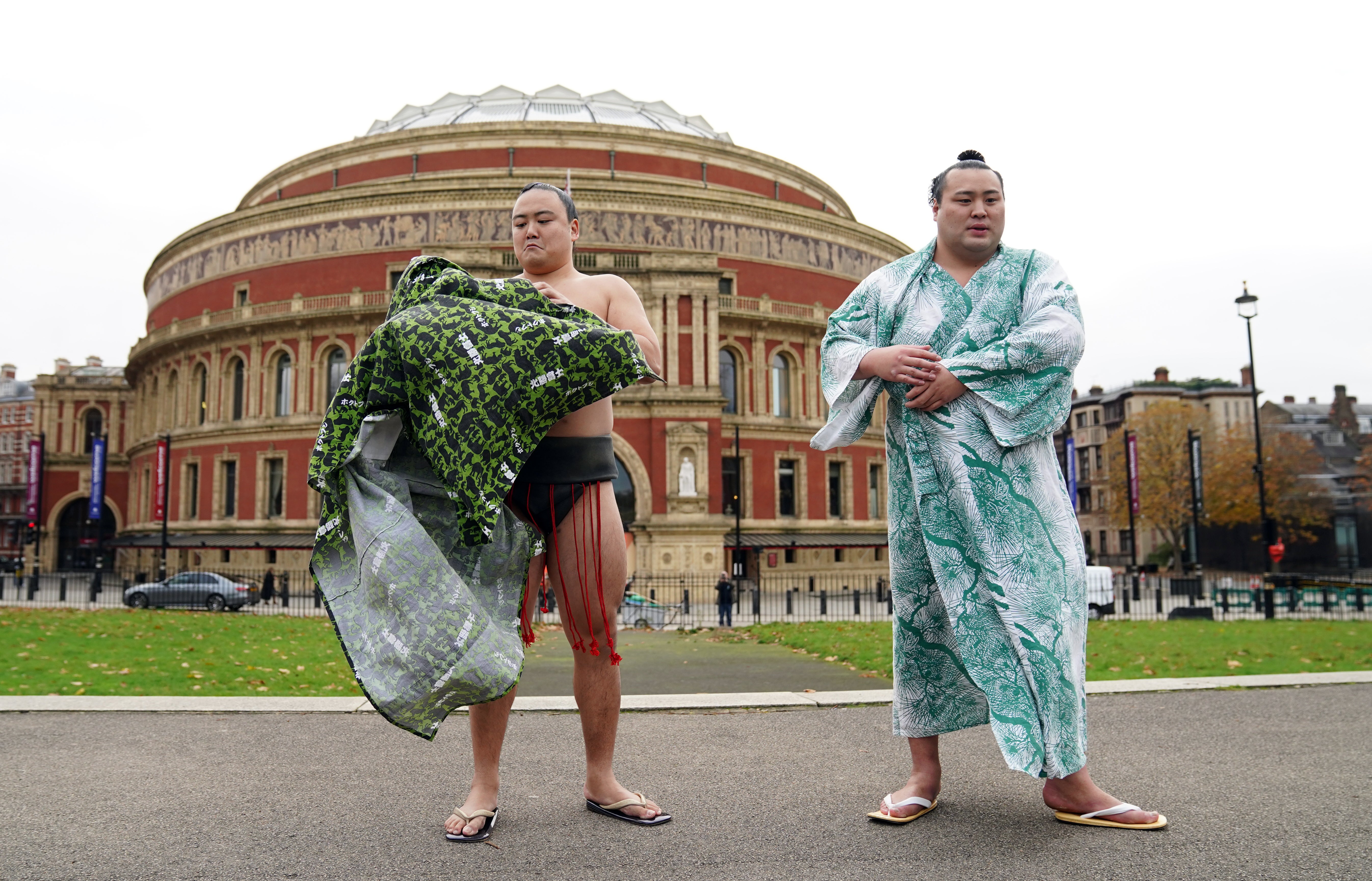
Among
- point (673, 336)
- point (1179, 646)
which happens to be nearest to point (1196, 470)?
point (673, 336)

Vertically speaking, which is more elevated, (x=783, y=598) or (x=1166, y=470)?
(x=1166, y=470)

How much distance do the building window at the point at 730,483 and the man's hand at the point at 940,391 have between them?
3267 cm

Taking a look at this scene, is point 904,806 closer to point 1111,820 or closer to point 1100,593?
point 1111,820

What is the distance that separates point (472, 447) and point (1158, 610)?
21.2m

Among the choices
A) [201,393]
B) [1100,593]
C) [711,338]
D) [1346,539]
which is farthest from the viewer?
[1346,539]

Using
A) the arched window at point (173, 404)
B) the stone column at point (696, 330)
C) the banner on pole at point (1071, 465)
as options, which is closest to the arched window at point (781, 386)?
the stone column at point (696, 330)

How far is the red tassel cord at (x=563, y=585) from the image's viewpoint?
3.64 meters

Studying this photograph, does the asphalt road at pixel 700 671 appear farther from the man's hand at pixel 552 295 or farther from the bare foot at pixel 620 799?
the man's hand at pixel 552 295

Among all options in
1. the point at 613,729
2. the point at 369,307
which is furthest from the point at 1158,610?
the point at 369,307

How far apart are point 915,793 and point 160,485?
43023 mm

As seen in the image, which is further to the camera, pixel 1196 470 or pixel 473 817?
pixel 1196 470

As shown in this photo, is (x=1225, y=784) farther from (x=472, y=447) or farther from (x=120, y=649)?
(x=120, y=649)

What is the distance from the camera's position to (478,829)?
3301 millimetres

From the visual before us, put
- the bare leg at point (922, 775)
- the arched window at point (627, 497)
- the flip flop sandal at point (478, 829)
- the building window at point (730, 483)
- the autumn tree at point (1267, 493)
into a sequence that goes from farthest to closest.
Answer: the autumn tree at point (1267, 493) → the building window at point (730, 483) → the arched window at point (627, 497) → the bare leg at point (922, 775) → the flip flop sandal at point (478, 829)
